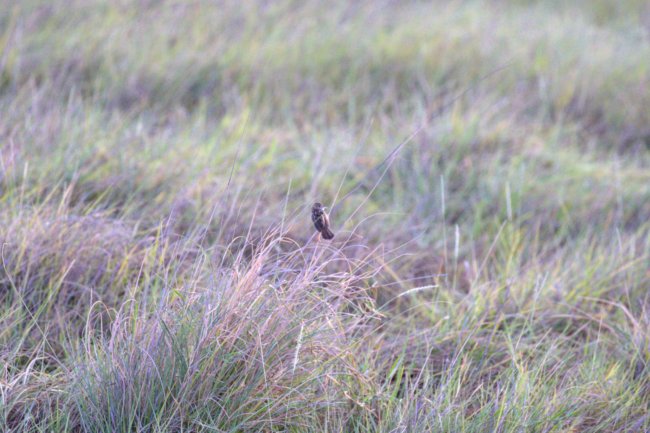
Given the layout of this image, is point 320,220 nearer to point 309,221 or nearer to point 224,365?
point 224,365

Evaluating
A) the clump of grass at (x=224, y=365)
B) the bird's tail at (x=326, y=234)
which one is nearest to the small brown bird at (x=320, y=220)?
the bird's tail at (x=326, y=234)

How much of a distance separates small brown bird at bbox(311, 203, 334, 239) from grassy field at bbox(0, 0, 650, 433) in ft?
0.12

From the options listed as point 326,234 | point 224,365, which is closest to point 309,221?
point 326,234

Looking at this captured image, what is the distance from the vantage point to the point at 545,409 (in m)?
1.89

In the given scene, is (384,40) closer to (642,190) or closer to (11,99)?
(642,190)

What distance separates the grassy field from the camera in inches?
71.9

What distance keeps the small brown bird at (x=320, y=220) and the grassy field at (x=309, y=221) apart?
4cm

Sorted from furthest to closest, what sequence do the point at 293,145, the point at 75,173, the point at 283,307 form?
1. the point at 293,145
2. the point at 75,173
3. the point at 283,307

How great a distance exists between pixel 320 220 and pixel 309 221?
76cm

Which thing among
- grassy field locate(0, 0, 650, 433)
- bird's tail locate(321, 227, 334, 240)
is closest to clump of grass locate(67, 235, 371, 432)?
grassy field locate(0, 0, 650, 433)

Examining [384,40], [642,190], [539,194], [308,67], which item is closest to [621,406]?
[539,194]

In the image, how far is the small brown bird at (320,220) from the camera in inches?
79.0

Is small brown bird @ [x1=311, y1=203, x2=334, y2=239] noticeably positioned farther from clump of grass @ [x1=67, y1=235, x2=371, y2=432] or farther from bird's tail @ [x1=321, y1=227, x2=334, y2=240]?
clump of grass @ [x1=67, y1=235, x2=371, y2=432]

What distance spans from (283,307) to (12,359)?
69 cm
